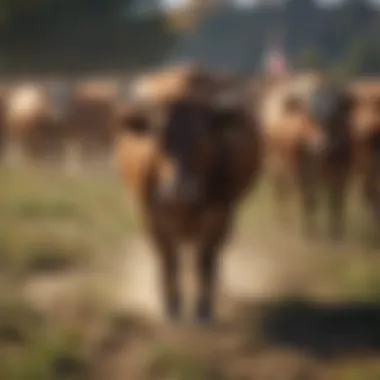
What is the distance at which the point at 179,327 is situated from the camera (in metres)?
1.32

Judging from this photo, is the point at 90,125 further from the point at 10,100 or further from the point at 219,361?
the point at 219,361

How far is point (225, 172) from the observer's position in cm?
131

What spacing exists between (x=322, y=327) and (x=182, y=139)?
318 millimetres

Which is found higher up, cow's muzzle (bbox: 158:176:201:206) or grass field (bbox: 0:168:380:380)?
cow's muzzle (bbox: 158:176:201:206)

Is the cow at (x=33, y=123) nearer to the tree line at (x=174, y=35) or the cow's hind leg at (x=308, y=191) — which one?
the tree line at (x=174, y=35)

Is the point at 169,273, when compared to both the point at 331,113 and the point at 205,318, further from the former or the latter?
the point at 331,113

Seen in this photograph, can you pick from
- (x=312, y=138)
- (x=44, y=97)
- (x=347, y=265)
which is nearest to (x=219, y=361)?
(x=347, y=265)

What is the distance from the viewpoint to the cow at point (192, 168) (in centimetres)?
128

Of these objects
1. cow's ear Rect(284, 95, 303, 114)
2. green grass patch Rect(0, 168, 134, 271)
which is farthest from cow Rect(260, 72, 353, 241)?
green grass patch Rect(0, 168, 134, 271)

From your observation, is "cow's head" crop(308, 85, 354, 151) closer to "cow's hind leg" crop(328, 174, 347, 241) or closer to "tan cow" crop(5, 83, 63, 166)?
"cow's hind leg" crop(328, 174, 347, 241)

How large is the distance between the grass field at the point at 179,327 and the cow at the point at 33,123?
0.12 ft

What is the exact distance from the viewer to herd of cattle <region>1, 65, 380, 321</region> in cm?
129

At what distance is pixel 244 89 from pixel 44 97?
28cm

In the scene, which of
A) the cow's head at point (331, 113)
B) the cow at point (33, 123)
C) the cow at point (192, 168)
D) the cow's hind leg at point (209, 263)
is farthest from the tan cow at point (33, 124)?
the cow's head at point (331, 113)
